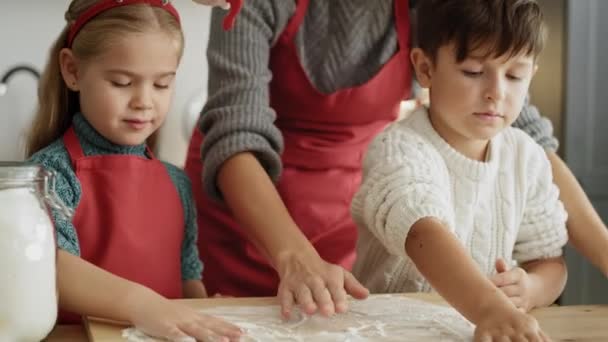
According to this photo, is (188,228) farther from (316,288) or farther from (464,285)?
(464,285)

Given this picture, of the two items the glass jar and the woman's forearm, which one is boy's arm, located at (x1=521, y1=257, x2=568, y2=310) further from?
the glass jar

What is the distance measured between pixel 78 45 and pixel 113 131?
0.38 ft

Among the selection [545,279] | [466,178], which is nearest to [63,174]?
[466,178]

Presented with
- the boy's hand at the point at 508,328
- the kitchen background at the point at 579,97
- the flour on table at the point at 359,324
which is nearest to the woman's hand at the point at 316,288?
the flour on table at the point at 359,324

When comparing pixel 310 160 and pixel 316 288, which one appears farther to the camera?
pixel 310 160

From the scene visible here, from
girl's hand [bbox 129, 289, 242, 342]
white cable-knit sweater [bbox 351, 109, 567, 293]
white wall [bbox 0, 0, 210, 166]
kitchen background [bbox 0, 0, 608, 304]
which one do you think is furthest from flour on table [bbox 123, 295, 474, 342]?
white wall [bbox 0, 0, 210, 166]

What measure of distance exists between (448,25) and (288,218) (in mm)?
320

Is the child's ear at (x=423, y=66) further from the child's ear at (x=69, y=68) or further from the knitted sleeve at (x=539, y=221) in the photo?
the child's ear at (x=69, y=68)

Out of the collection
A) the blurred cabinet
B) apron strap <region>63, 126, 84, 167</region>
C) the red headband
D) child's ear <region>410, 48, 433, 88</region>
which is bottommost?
the blurred cabinet

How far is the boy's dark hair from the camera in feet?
3.76

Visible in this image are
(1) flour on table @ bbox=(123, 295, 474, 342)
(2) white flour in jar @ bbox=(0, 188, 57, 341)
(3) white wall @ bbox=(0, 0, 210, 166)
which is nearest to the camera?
(2) white flour in jar @ bbox=(0, 188, 57, 341)

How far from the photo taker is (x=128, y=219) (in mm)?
1148

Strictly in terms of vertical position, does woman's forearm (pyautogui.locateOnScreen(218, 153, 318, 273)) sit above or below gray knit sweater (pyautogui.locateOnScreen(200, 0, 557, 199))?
below

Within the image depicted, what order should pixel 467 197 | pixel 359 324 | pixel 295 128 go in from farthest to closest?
1. pixel 295 128
2. pixel 467 197
3. pixel 359 324
